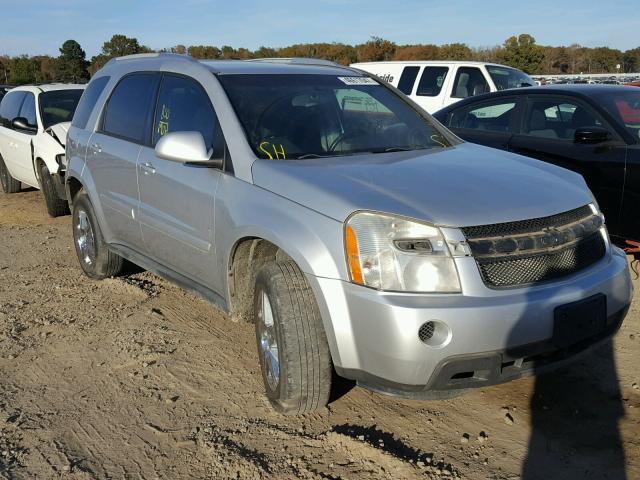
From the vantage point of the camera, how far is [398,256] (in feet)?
9.45

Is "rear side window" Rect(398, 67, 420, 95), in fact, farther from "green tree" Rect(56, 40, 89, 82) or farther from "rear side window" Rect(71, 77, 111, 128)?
"green tree" Rect(56, 40, 89, 82)

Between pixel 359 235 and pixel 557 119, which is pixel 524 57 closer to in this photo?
pixel 557 119

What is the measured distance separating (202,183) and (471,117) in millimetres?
3886

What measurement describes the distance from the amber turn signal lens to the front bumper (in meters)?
0.04

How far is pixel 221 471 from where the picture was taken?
3006mm

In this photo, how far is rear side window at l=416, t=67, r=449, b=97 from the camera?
13.0m

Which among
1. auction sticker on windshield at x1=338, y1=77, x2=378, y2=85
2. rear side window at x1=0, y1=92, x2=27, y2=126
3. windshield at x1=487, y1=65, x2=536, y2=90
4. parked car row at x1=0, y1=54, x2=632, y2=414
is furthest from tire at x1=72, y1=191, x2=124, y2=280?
windshield at x1=487, y1=65, x2=536, y2=90

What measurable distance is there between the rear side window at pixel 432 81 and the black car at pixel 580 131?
20.2ft

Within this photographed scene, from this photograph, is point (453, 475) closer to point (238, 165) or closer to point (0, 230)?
point (238, 165)

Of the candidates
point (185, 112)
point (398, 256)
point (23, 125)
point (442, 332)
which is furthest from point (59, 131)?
point (442, 332)

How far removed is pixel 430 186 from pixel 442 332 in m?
0.76

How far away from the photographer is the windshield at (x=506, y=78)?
1269cm

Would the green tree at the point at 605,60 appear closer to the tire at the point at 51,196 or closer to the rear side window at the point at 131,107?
the tire at the point at 51,196

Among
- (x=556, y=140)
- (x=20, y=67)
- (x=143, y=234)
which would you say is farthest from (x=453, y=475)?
(x=20, y=67)
